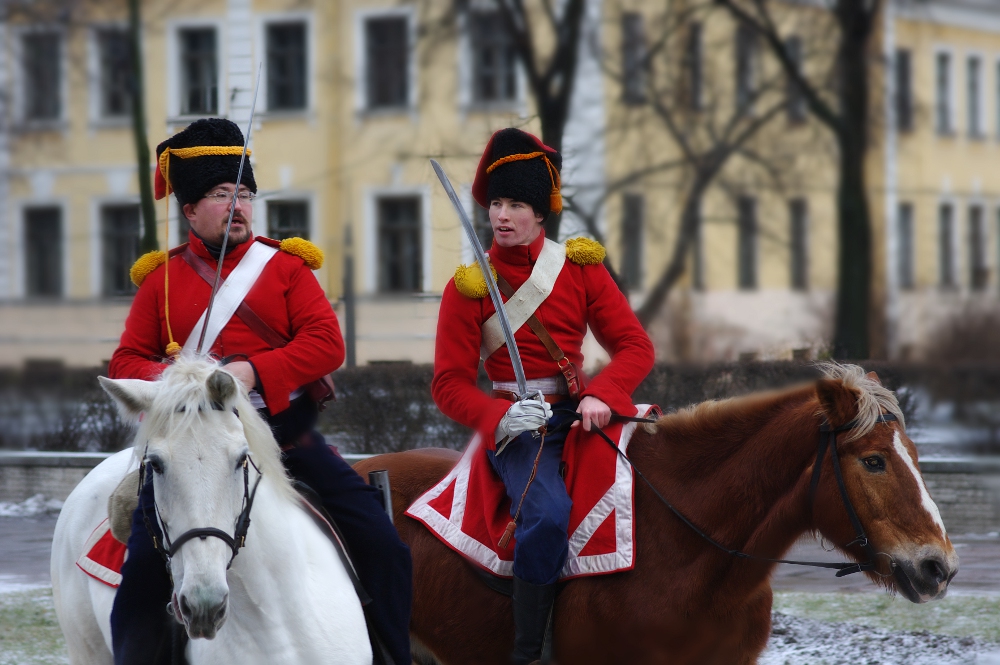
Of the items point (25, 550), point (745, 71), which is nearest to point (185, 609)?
point (25, 550)

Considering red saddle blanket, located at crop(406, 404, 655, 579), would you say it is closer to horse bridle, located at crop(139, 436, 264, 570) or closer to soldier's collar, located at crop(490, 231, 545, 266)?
soldier's collar, located at crop(490, 231, 545, 266)

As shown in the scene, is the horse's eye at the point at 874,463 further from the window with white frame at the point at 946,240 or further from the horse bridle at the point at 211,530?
the window with white frame at the point at 946,240

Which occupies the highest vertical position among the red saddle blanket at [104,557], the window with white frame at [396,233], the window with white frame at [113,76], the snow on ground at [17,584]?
the window with white frame at [113,76]

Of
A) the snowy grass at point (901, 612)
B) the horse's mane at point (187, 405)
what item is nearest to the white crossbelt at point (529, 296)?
the horse's mane at point (187, 405)

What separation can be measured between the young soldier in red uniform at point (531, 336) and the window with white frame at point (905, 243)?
24099mm

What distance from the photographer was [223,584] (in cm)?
334

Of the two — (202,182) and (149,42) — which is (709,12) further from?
(202,182)

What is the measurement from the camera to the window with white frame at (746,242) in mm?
22031

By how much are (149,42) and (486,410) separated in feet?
80.5

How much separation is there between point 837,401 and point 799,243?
71.1 feet

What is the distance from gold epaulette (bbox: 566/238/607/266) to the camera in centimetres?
508

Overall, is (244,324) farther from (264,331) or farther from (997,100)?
(997,100)

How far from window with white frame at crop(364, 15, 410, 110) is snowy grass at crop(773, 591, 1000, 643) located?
1934cm

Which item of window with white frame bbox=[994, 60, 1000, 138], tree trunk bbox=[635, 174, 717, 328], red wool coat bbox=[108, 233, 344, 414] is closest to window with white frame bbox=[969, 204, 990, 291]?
window with white frame bbox=[994, 60, 1000, 138]
